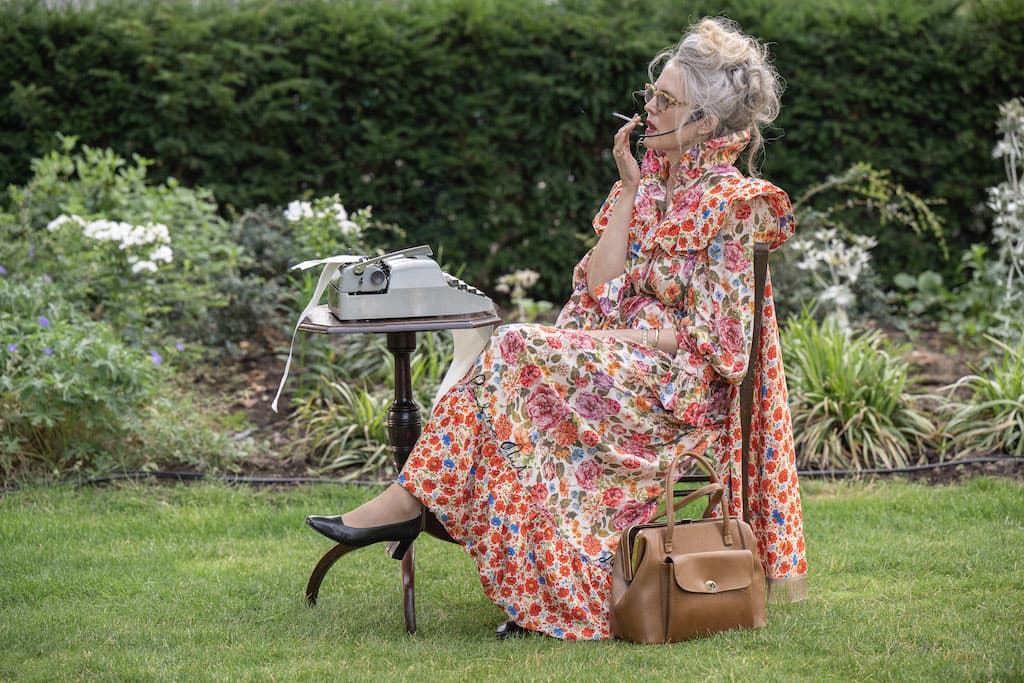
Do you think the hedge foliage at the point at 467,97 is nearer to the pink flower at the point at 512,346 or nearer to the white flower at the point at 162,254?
the white flower at the point at 162,254

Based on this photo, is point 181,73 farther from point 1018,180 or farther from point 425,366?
point 1018,180

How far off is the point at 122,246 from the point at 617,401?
118 inches

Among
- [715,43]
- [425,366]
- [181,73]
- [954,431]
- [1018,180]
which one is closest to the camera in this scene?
[715,43]

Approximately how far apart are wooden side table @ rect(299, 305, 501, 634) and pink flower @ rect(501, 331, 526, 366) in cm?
9

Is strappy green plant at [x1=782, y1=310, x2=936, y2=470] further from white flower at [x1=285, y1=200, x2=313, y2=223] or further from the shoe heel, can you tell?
white flower at [x1=285, y1=200, x2=313, y2=223]

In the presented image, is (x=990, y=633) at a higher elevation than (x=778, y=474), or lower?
lower

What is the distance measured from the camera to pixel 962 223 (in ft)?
23.0

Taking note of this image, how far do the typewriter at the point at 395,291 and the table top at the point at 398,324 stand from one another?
1 cm

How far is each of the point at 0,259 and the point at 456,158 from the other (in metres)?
2.37

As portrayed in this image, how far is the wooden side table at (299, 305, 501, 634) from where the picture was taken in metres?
3.30

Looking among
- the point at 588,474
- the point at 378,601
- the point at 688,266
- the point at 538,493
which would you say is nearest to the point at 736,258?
the point at 688,266

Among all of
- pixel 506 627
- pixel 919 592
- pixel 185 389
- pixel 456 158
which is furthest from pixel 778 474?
pixel 456 158

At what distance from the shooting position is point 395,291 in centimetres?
333

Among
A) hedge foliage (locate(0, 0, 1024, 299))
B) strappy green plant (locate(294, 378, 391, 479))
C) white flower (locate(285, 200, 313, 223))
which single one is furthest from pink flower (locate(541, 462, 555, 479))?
hedge foliage (locate(0, 0, 1024, 299))
